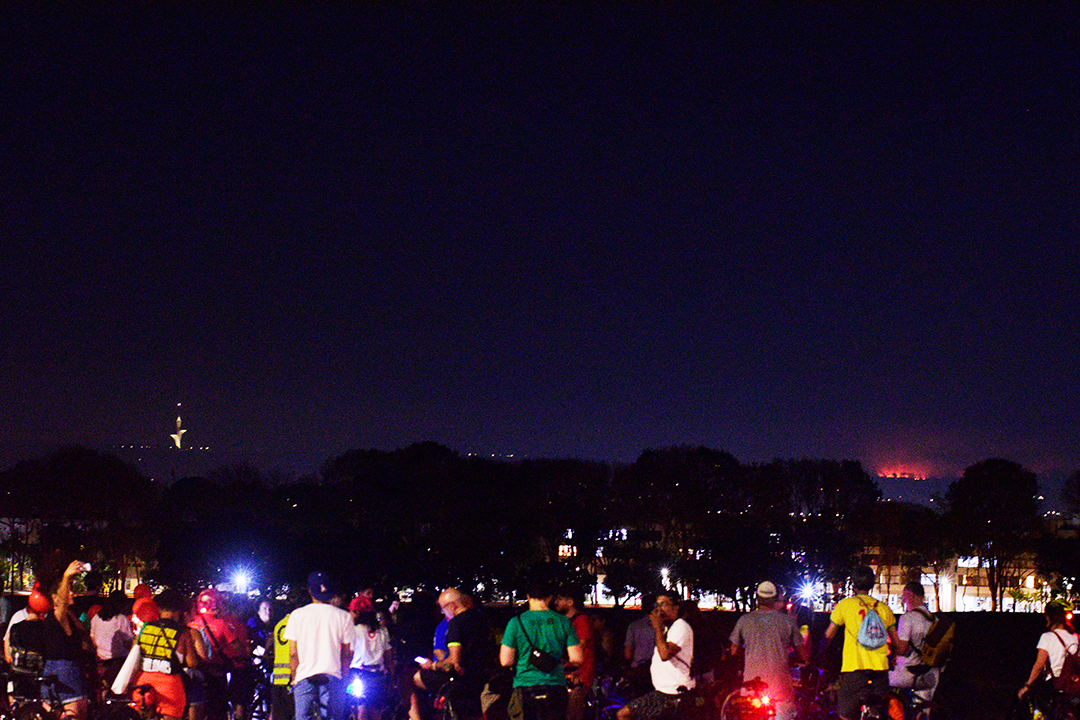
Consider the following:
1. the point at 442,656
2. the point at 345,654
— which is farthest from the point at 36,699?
the point at 442,656

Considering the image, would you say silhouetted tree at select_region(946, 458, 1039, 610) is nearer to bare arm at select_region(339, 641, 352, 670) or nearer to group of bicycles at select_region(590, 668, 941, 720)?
group of bicycles at select_region(590, 668, 941, 720)

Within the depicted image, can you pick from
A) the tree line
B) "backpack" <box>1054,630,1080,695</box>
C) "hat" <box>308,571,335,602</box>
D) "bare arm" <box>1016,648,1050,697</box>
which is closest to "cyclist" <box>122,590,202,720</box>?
"hat" <box>308,571,335,602</box>

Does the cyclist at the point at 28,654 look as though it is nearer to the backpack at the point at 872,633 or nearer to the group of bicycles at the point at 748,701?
the group of bicycles at the point at 748,701

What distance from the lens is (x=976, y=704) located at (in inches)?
838

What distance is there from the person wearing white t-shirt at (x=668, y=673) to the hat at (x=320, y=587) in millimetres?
3191

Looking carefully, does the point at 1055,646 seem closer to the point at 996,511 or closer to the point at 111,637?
the point at 111,637

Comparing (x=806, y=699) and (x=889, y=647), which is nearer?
(x=889, y=647)

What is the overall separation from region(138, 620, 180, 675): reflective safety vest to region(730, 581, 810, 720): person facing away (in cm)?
503

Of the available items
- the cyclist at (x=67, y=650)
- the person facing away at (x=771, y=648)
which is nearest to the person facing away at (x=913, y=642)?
the person facing away at (x=771, y=648)

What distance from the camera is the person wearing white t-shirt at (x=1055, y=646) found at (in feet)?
39.8

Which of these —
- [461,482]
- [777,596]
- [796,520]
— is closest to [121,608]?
[777,596]

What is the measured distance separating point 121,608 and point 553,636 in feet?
20.4

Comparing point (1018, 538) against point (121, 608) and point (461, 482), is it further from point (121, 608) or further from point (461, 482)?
point (121, 608)

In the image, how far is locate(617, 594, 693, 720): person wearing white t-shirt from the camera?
11500 millimetres
